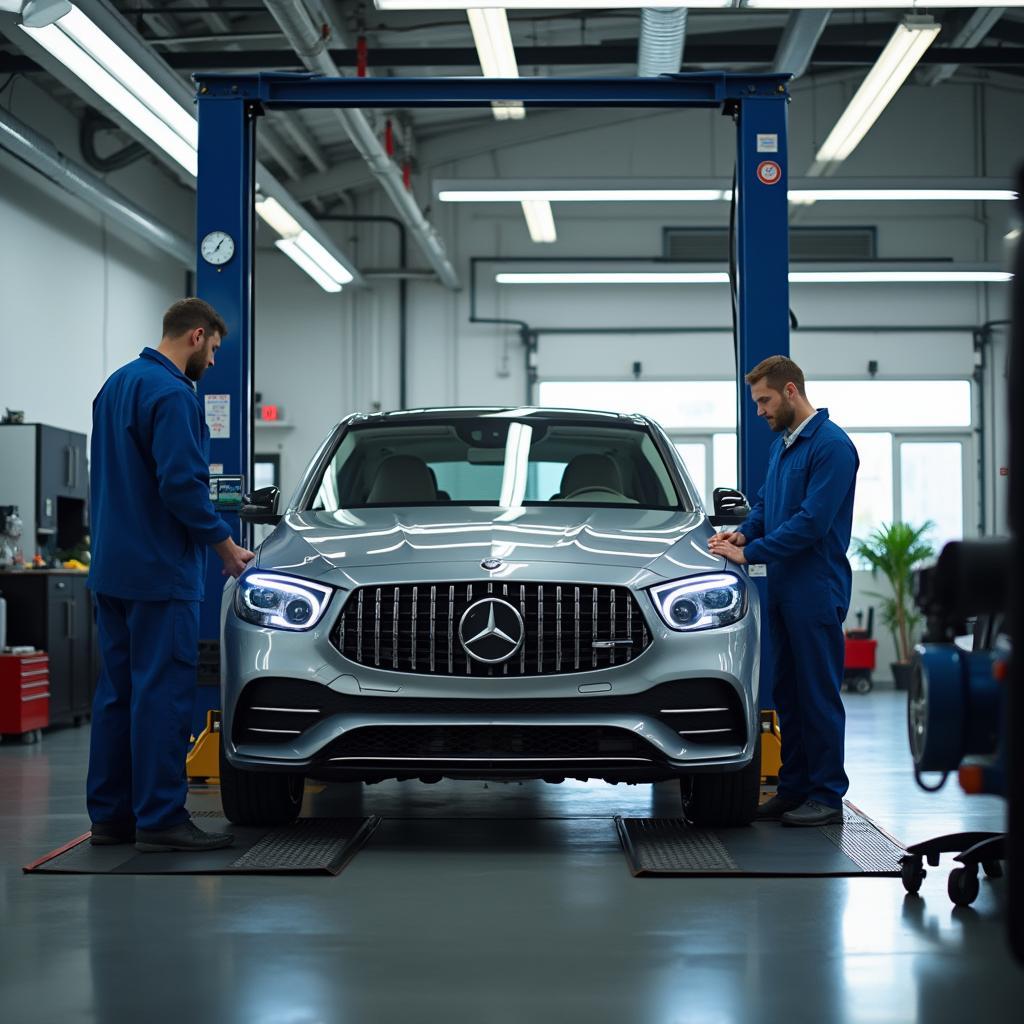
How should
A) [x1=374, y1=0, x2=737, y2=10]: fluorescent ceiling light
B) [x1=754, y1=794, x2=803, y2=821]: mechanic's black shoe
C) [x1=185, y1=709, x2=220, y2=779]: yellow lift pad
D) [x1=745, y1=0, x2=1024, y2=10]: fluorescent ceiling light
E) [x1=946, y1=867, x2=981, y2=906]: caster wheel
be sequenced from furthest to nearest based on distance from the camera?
[x1=745, y1=0, x2=1024, y2=10]: fluorescent ceiling light → [x1=374, y1=0, x2=737, y2=10]: fluorescent ceiling light → [x1=185, y1=709, x2=220, y2=779]: yellow lift pad → [x1=754, y1=794, x2=803, y2=821]: mechanic's black shoe → [x1=946, y1=867, x2=981, y2=906]: caster wheel

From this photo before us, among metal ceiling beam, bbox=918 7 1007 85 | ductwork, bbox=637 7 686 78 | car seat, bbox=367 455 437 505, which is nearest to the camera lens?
car seat, bbox=367 455 437 505

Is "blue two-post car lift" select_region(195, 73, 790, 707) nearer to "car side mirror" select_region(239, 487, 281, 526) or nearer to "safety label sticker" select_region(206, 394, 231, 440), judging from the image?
"safety label sticker" select_region(206, 394, 231, 440)

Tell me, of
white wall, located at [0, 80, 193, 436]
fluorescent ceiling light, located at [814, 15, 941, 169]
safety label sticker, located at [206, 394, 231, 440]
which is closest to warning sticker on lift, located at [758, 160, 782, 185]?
safety label sticker, located at [206, 394, 231, 440]

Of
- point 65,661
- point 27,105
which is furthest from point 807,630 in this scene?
point 27,105

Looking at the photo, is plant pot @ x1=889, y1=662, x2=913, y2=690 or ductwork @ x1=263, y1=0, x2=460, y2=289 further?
plant pot @ x1=889, y1=662, x2=913, y2=690

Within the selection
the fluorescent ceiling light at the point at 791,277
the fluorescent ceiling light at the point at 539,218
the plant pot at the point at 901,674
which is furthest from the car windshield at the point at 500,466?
the plant pot at the point at 901,674

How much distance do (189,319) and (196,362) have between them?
0.48ft

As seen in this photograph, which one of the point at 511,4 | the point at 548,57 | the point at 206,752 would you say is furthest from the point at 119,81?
the point at 548,57

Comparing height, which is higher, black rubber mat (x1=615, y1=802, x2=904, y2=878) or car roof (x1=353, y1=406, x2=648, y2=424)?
car roof (x1=353, y1=406, x2=648, y2=424)

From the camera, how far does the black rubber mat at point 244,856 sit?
4281 millimetres

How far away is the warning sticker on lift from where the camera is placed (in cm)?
602

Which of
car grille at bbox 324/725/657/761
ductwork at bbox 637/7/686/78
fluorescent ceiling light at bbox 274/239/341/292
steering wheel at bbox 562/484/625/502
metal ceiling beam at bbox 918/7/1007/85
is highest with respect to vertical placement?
metal ceiling beam at bbox 918/7/1007/85

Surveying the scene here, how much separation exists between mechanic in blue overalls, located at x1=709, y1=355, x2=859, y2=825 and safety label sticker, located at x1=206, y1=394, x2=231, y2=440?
2.16 meters

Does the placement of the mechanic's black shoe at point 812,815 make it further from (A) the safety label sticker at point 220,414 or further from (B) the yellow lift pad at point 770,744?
(A) the safety label sticker at point 220,414
